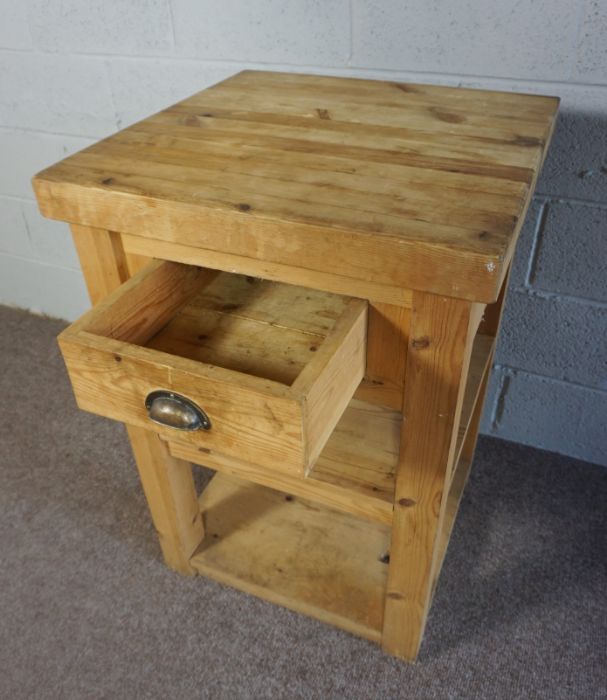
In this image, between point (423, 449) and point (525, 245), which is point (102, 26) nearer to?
point (525, 245)

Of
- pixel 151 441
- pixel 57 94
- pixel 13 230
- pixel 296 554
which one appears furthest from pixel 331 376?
pixel 13 230

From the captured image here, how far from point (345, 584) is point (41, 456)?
0.77 meters

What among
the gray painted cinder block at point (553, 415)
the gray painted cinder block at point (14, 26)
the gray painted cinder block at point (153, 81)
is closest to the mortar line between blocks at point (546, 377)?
the gray painted cinder block at point (553, 415)

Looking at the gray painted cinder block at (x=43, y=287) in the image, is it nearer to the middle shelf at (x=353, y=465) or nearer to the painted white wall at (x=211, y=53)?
the painted white wall at (x=211, y=53)

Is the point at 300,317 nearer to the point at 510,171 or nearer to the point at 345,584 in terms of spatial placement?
the point at 510,171

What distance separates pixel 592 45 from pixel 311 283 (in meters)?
0.66

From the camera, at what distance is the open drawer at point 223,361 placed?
0.61 meters

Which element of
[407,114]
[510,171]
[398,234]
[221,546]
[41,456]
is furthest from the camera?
[41,456]

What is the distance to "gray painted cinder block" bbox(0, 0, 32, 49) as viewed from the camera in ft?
4.48

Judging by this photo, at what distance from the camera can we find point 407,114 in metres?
0.89

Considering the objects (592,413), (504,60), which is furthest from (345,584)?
(504,60)

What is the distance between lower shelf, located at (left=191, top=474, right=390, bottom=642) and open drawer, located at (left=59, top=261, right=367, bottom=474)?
503 mm

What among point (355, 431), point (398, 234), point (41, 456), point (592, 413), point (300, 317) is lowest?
point (41, 456)

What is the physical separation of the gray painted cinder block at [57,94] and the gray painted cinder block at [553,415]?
109cm
